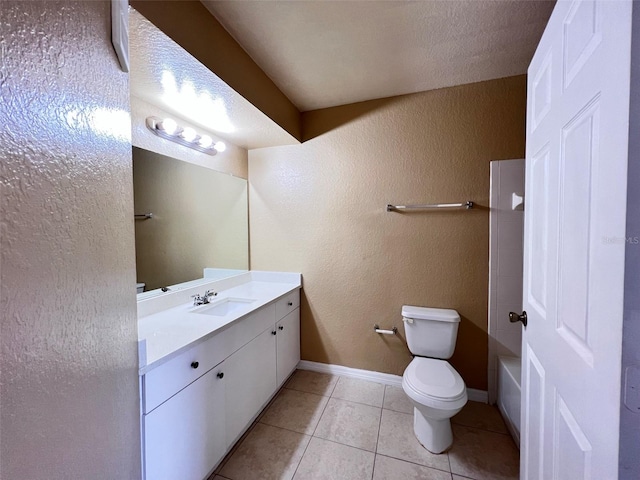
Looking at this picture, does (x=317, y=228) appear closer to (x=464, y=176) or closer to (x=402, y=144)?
(x=402, y=144)

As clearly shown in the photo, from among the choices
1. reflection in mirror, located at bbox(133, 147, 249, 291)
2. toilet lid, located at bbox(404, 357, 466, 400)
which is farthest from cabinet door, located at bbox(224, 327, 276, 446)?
toilet lid, located at bbox(404, 357, 466, 400)

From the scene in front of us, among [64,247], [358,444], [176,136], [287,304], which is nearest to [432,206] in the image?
[287,304]

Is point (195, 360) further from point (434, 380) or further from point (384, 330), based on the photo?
point (384, 330)

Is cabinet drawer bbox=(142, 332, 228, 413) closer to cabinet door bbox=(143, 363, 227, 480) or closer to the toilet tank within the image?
cabinet door bbox=(143, 363, 227, 480)

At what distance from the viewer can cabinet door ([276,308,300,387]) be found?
6.45 feet

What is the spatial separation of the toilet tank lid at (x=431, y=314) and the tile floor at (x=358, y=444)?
Result: 658mm

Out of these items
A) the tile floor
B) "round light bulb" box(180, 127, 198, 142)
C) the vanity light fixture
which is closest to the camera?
the tile floor

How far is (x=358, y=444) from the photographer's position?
4.98ft

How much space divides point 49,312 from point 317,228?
1868mm

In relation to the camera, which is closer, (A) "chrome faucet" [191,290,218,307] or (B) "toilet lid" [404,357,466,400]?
(B) "toilet lid" [404,357,466,400]

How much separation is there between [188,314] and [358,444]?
1.29 m

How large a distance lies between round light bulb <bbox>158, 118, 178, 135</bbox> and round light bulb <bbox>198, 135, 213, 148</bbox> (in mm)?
232

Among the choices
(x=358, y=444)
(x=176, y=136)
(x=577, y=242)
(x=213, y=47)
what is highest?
(x=213, y=47)

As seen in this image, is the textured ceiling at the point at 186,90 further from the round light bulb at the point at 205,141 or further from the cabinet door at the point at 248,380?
the cabinet door at the point at 248,380
